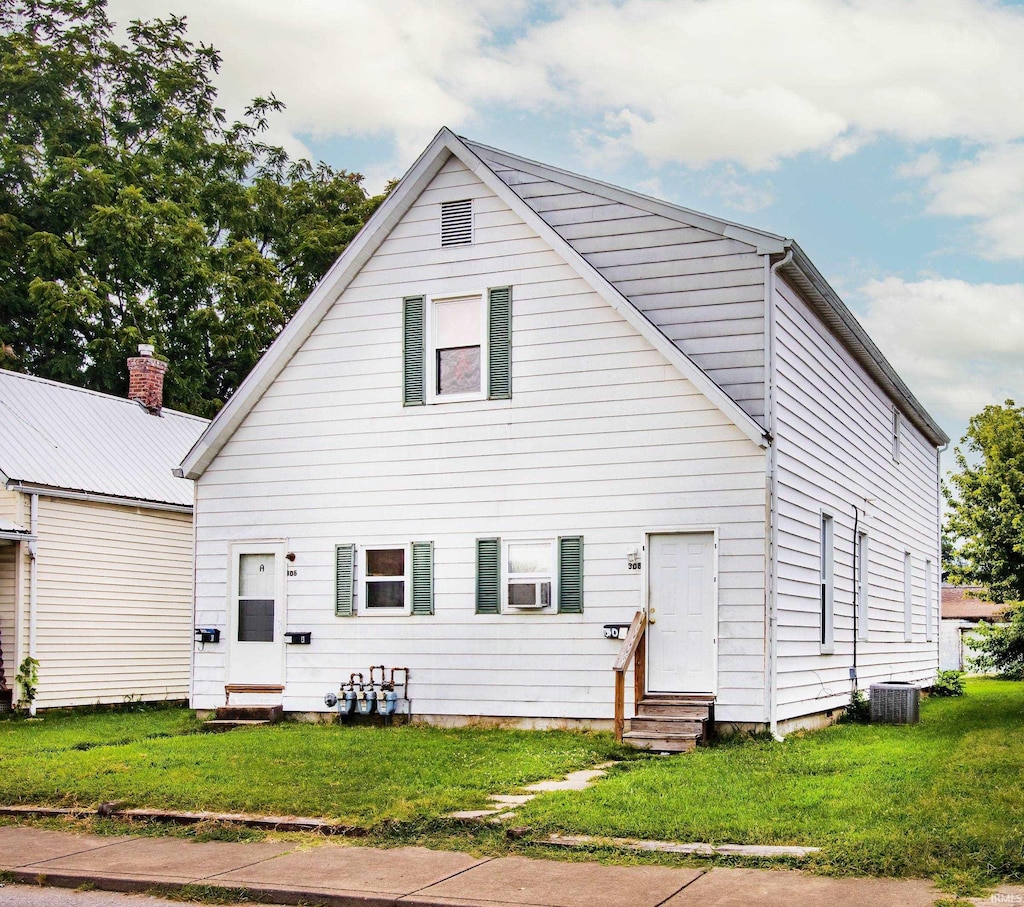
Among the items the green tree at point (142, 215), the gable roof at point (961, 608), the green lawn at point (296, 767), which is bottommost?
the gable roof at point (961, 608)

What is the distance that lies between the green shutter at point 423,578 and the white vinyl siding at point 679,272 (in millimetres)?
4257

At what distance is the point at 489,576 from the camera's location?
1641 centimetres

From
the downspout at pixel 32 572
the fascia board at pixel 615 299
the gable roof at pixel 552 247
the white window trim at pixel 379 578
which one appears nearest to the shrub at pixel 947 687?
the gable roof at pixel 552 247

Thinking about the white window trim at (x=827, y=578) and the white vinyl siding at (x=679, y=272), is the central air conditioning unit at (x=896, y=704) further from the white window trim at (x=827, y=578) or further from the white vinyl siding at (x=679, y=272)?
the white vinyl siding at (x=679, y=272)

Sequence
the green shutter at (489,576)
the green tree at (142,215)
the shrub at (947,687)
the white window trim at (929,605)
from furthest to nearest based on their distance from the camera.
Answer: the green tree at (142,215), the white window trim at (929,605), the shrub at (947,687), the green shutter at (489,576)

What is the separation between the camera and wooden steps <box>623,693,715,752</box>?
14.1 metres

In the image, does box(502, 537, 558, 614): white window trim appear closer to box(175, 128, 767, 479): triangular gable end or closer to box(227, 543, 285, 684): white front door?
box(175, 128, 767, 479): triangular gable end

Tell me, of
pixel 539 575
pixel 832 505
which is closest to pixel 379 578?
pixel 539 575

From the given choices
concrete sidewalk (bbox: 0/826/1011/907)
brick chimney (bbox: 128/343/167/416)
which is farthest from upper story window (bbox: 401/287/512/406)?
brick chimney (bbox: 128/343/167/416)

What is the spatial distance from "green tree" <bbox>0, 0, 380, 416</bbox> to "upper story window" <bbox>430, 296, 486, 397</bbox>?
611 inches

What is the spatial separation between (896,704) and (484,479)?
6.61m

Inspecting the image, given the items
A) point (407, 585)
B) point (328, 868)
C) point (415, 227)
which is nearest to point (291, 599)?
point (407, 585)

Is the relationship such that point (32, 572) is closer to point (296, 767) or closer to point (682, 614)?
point (296, 767)

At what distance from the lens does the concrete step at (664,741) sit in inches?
552
